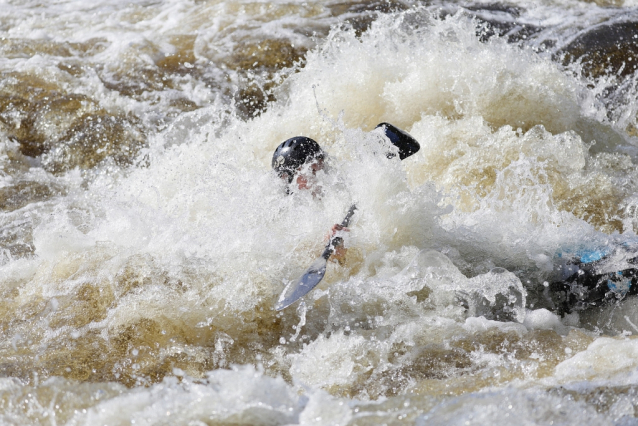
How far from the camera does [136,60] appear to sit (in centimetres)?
575

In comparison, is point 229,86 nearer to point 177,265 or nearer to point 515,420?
point 177,265

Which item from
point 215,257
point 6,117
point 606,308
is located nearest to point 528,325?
point 606,308

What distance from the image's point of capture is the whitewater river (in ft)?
6.75

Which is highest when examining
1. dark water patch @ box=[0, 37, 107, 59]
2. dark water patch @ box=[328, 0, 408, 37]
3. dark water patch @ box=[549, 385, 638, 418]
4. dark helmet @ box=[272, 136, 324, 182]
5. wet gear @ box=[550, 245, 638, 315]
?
dark water patch @ box=[328, 0, 408, 37]

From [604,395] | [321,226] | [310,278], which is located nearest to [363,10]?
[321,226]

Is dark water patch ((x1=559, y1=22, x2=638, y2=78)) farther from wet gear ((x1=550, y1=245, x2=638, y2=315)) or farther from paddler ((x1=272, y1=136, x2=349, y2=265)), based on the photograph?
paddler ((x1=272, y1=136, x2=349, y2=265))

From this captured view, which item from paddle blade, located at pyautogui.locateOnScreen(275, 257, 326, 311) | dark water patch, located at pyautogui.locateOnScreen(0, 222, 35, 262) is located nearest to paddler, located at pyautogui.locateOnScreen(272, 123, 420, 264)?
paddle blade, located at pyautogui.locateOnScreen(275, 257, 326, 311)

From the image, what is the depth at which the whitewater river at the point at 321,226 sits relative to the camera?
206 cm

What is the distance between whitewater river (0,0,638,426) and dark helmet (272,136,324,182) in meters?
0.10

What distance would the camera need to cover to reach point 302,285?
2602 millimetres

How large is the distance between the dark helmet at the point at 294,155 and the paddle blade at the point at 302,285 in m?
0.64

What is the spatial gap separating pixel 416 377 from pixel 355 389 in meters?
0.24

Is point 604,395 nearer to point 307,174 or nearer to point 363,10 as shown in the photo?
point 307,174

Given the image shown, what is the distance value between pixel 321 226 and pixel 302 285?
0.46 meters
